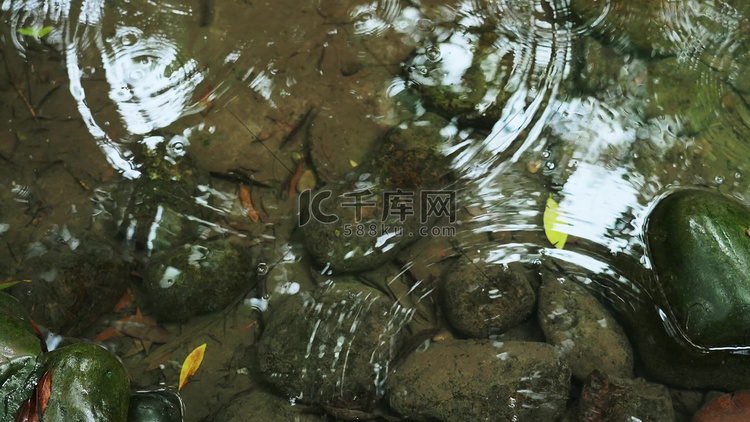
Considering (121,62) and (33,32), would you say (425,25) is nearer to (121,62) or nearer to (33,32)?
(121,62)

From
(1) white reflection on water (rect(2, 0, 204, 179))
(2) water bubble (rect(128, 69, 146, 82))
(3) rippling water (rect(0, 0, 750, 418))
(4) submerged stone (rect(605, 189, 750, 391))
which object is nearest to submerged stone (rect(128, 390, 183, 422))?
(3) rippling water (rect(0, 0, 750, 418))

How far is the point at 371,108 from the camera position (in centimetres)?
406

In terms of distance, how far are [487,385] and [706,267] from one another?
142 centimetres

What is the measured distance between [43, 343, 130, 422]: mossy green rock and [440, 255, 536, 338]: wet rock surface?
74.9 inches

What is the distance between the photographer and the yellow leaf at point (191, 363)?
11.2 feet

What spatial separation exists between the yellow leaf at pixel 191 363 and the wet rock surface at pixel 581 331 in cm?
212

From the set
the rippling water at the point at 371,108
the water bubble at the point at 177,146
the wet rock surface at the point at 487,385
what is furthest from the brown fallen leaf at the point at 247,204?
the wet rock surface at the point at 487,385

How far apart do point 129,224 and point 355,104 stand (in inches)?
69.3

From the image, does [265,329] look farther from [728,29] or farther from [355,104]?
[728,29]

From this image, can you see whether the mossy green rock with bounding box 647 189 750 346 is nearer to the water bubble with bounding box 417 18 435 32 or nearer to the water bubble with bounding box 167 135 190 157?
the water bubble with bounding box 417 18 435 32

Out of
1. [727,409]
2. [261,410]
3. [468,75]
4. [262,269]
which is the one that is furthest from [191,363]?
[727,409]

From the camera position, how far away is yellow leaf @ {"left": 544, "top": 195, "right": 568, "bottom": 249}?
11.9ft

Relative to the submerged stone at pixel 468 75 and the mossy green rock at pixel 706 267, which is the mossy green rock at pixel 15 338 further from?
the mossy green rock at pixel 706 267

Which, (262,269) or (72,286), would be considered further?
(262,269)
